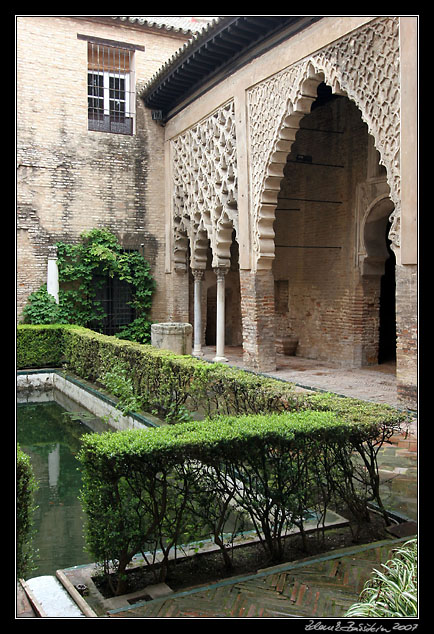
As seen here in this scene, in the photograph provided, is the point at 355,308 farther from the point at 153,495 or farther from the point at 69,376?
the point at 153,495

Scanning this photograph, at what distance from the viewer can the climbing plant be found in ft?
51.4

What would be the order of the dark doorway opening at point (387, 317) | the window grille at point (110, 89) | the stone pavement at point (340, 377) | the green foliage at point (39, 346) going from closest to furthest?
the stone pavement at point (340, 377), the green foliage at point (39, 346), the dark doorway opening at point (387, 317), the window grille at point (110, 89)

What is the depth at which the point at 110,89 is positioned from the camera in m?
16.9

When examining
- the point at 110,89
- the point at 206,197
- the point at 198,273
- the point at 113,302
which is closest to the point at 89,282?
the point at 113,302

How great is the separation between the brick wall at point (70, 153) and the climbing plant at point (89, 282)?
350 mm

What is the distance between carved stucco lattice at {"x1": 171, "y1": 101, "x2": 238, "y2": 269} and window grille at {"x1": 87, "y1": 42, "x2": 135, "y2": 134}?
173 cm

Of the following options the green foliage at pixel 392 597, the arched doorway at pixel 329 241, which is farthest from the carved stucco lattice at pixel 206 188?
the green foliage at pixel 392 597

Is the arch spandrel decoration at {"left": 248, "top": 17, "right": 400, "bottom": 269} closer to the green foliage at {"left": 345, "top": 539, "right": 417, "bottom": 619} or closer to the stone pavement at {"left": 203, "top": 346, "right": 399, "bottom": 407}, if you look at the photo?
the stone pavement at {"left": 203, "top": 346, "right": 399, "bottom": 407}

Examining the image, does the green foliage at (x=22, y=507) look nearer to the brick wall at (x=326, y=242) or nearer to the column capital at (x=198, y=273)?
the brick wall at (x=326, y=242)

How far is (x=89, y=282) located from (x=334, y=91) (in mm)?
9191

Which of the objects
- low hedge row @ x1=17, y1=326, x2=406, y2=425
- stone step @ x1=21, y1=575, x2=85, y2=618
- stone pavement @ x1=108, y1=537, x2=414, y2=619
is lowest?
stone step @ x1=21, y1=575, x2=85, y2=618

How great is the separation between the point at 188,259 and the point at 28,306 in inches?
197

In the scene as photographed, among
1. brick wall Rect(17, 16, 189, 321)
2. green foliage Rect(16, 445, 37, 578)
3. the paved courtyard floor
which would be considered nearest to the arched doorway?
brick wall Rect(17, 16, 189, 321)

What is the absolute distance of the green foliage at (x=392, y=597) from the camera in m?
2.95
